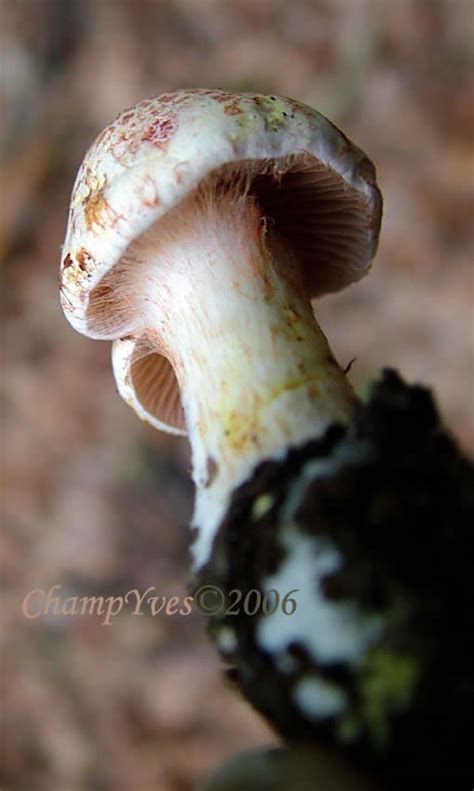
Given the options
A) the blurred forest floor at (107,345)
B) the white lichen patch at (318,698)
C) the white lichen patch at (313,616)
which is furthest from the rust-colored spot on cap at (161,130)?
the blurred forest floor at (107,345)

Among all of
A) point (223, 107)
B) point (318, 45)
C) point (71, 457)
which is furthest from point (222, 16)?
point (223, 107)

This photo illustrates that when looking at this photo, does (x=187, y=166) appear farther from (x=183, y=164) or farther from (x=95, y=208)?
(x=95, y=208)

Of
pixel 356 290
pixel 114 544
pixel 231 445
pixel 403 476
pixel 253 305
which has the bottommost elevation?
pixel 403 476

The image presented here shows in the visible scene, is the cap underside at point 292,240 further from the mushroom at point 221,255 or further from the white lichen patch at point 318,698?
the white lichen patch at point 318,698

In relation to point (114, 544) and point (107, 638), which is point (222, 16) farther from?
point (107, 638)

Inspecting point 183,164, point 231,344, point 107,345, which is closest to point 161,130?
point 183,164

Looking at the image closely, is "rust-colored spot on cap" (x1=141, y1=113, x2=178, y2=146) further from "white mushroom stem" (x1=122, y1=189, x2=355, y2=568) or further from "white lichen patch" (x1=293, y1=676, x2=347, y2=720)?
"white lichen patch" (x1=293, y1=676, x2=347, y2=720)
